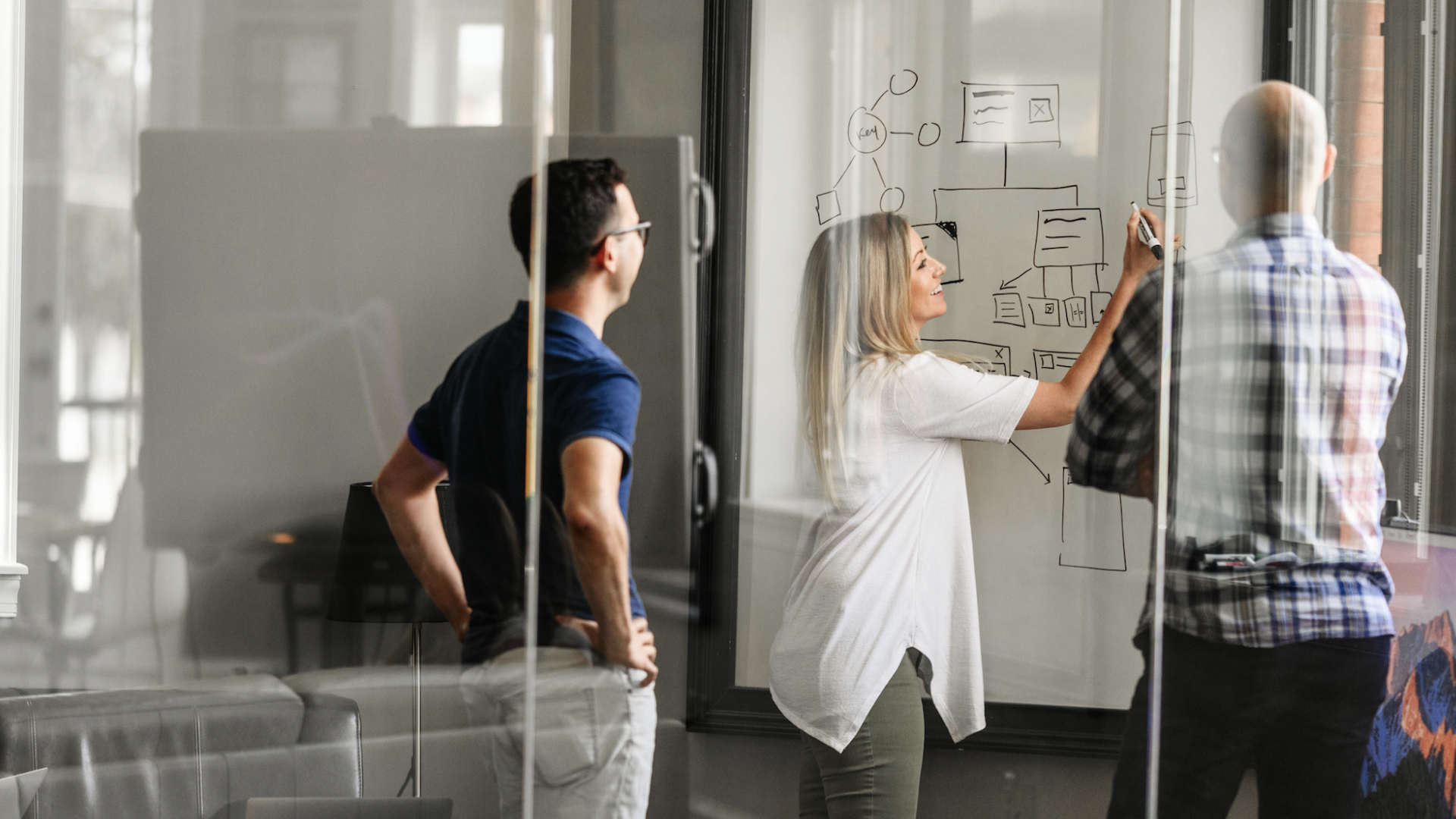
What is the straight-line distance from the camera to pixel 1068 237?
1.35 metres

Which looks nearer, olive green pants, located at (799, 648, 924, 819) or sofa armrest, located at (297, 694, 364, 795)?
olive green pants, located at (799, 648, 924, 819)

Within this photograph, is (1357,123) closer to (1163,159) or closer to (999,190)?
(1163,159)

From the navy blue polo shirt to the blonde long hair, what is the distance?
26 cm

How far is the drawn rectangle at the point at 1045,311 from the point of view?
4.41 feet

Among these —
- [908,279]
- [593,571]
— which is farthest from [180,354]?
[908,279]

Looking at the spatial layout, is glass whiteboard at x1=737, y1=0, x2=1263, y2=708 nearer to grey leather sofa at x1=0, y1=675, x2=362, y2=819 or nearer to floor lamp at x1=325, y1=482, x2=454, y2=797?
floor lamp at x1=325, y1=482, x2=454, y2=797

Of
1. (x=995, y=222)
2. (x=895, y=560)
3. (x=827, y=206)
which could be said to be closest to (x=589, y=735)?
(x=895, y=560)

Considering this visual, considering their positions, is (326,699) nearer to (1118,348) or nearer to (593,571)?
(593,571)

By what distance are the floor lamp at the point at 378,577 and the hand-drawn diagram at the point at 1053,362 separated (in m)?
0.93

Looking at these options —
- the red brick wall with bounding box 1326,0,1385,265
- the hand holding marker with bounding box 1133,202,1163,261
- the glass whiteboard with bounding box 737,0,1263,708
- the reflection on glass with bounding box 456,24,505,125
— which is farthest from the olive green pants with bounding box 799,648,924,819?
the reflection on glass with bounding box 456,24,505,125

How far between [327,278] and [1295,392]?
1423 mm

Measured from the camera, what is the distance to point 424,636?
→ 144 cm

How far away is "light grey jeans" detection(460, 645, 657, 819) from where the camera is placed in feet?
4.54

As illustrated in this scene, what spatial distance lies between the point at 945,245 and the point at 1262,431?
53 centimetres
